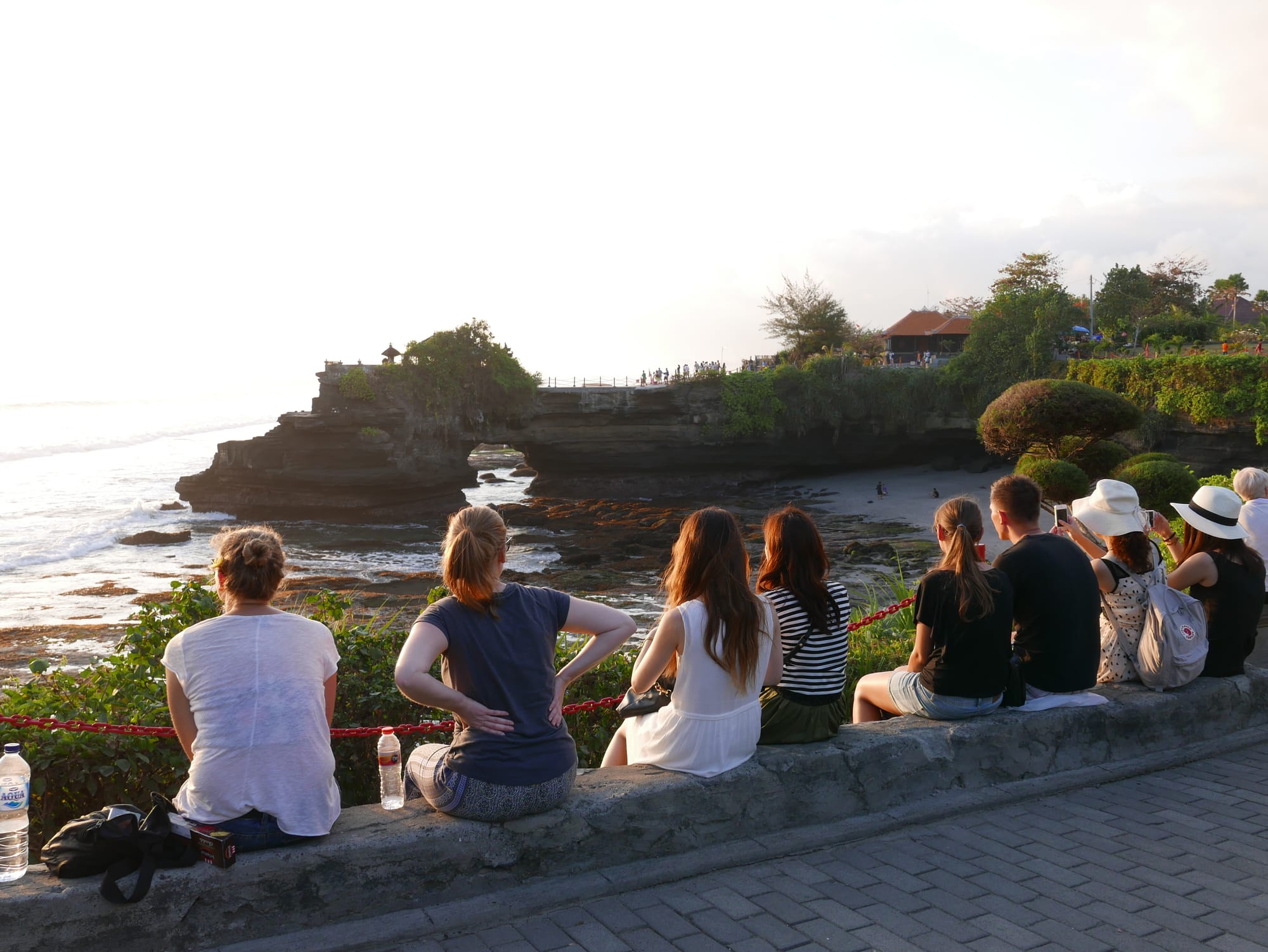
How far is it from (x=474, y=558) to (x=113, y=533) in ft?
116

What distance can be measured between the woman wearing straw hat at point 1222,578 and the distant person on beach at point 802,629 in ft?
8.62

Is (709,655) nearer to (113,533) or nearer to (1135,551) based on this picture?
(1135,551)

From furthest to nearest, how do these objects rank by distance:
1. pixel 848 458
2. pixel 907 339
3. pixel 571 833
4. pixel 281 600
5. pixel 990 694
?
pixel 907 339
pixel 848 458
pixel 281 600
pixel 990 694
pixel 571 833

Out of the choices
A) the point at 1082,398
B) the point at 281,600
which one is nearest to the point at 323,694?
the point at 281,600

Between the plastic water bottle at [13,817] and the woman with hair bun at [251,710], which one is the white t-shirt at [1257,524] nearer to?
the woman with hair bun at [251,710]

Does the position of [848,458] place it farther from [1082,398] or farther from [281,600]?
Answer: [281,600]

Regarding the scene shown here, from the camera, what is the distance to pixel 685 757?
406cm

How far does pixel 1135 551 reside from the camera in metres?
5.41

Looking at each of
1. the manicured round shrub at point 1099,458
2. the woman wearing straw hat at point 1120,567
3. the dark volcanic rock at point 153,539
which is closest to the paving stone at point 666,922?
the woman wearing straw hat at point 1120,567

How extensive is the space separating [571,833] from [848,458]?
41.4 m

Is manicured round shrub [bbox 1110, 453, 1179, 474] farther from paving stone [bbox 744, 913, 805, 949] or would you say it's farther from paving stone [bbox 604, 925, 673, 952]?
paving stone [bbox 604, 925, 673, 952]

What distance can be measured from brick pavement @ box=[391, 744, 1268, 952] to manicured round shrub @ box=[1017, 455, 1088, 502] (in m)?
16.2

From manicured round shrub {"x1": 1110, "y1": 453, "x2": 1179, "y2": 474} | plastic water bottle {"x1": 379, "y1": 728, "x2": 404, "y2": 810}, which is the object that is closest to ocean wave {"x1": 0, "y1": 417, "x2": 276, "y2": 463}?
manicured round shrub {"x1": 1110, "y1": 453, "x2": 1179, "y2": 474}

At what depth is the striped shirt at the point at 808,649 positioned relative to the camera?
4336 mm
